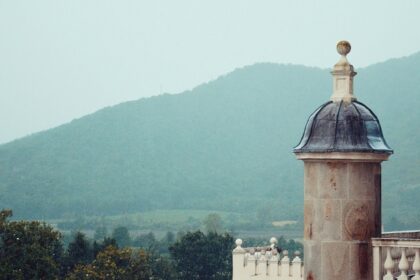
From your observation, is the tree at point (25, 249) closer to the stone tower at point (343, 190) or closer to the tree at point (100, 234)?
the stone tower at point (343, 190)

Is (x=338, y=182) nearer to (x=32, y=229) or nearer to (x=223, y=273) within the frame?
(x=32, y=229)

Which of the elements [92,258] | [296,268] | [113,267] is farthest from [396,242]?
[92,258]

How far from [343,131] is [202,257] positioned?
3441 inches

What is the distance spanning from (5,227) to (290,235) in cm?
13598

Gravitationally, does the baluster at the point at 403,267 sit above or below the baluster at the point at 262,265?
above

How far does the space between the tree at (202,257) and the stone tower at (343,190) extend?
86.7 meters

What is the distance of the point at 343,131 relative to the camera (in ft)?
26.7

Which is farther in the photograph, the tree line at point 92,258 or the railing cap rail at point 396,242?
the tree line at point 92,258

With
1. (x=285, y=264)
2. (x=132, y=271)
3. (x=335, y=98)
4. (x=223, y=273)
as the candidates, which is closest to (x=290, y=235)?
(x=223, y=273)

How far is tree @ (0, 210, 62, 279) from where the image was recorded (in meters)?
57.3

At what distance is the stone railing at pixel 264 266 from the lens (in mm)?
21125

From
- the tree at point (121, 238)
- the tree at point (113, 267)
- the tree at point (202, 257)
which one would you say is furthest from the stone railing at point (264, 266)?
the tree at point (121, 238)

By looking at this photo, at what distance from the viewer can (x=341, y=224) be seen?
26.7 ft

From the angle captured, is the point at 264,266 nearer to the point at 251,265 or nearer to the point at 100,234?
the point at 251,265
